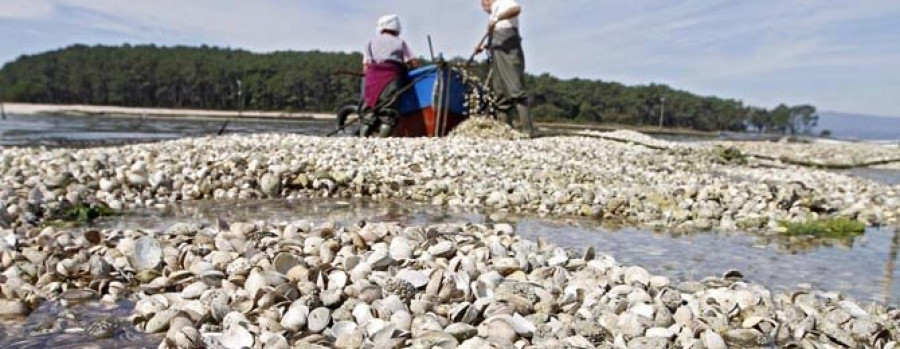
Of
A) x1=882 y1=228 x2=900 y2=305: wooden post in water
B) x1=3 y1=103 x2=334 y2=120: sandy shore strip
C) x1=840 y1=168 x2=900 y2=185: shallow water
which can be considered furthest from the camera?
x1=3 y1=103 x2=334 y2=120: sandy shore strip

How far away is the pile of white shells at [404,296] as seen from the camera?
253 centimetres

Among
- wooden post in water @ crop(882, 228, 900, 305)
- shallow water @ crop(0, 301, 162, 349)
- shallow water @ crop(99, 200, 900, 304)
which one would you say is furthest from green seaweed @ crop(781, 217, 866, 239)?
shallow water @ crop(0, 301, 162, 349)

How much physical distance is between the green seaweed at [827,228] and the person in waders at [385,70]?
771 cm

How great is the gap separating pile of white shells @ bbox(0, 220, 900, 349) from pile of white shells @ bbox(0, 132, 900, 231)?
2.10 metres

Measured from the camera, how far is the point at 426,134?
12.6 metres

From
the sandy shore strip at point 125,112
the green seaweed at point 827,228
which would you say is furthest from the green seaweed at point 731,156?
the sandy shore strip at point 125,112

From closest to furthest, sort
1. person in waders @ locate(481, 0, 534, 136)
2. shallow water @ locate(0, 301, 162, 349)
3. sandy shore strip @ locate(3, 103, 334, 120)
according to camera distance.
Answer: shallow water @ locate(0, 301, 162, 349), person in waders @ locate(481, 0, 534, 136), sandy shore strip @ locate(3, 103, 334, 120)

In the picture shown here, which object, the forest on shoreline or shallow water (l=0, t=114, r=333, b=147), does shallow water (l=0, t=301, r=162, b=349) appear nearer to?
shallow water (l=0, t=114, r=333, b=147)

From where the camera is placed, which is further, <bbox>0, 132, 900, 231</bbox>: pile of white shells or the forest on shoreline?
the forest on shoreline

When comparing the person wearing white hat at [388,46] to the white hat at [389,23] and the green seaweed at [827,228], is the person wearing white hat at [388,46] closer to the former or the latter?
the white hat at [389,23]

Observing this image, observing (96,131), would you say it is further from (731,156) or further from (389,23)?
(731,156)

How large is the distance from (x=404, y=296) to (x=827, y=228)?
14.0ft

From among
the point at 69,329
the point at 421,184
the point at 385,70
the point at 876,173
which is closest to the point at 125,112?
the point at 385,70

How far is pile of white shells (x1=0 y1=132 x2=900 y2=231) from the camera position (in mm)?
5852
